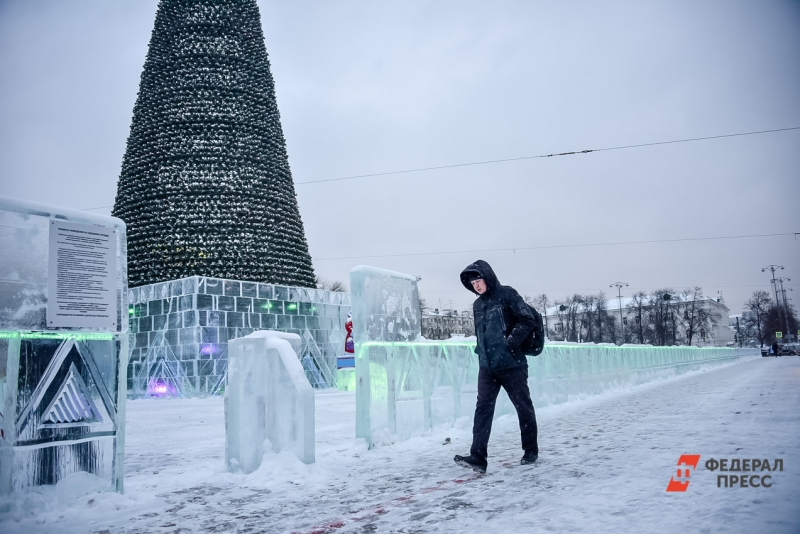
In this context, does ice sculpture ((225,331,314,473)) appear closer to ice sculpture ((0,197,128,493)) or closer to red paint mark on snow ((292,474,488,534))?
ice sculpture ((0,197,128,493))

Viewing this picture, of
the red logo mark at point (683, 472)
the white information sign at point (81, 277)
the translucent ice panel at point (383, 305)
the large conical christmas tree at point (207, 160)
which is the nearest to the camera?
the red logo mark at point (683, 472)

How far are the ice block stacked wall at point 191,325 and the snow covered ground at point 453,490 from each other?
28.2ft

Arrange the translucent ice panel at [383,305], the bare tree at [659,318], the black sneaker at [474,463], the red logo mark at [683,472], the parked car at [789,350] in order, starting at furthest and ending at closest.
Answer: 1. the bare tree at [659,318]
2. the parked car at [789,350]
3. the translucent ice panel at [383,305]
4. the black sneaker at [474,463]
5. the red logo mark at [683,472]

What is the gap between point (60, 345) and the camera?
3891 millimetres

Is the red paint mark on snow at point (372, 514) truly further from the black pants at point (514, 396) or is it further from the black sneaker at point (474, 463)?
the black pants at point (514, 396)

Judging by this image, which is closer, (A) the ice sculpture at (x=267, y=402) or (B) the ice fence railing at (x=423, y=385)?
(A) the ice sculpture at (x=267, y=402)

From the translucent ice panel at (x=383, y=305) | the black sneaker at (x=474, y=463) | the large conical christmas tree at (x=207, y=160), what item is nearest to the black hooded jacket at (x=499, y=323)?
the black sneaker at (x=474, y=463)

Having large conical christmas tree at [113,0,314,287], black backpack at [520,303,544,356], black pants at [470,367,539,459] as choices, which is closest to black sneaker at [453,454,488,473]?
black pants at [470,367,539,459]

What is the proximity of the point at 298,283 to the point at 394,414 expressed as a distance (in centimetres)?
1213

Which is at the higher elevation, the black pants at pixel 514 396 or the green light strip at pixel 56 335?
the green light strip at pixel 56 335

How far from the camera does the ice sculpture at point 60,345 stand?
362 cm

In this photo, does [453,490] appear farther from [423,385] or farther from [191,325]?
[191,325]

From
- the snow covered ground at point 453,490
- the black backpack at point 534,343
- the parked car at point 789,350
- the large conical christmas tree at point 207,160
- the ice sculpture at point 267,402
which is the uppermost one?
the large conical christmas tree at point 207,160

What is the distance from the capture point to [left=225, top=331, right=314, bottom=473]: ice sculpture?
4875mm
